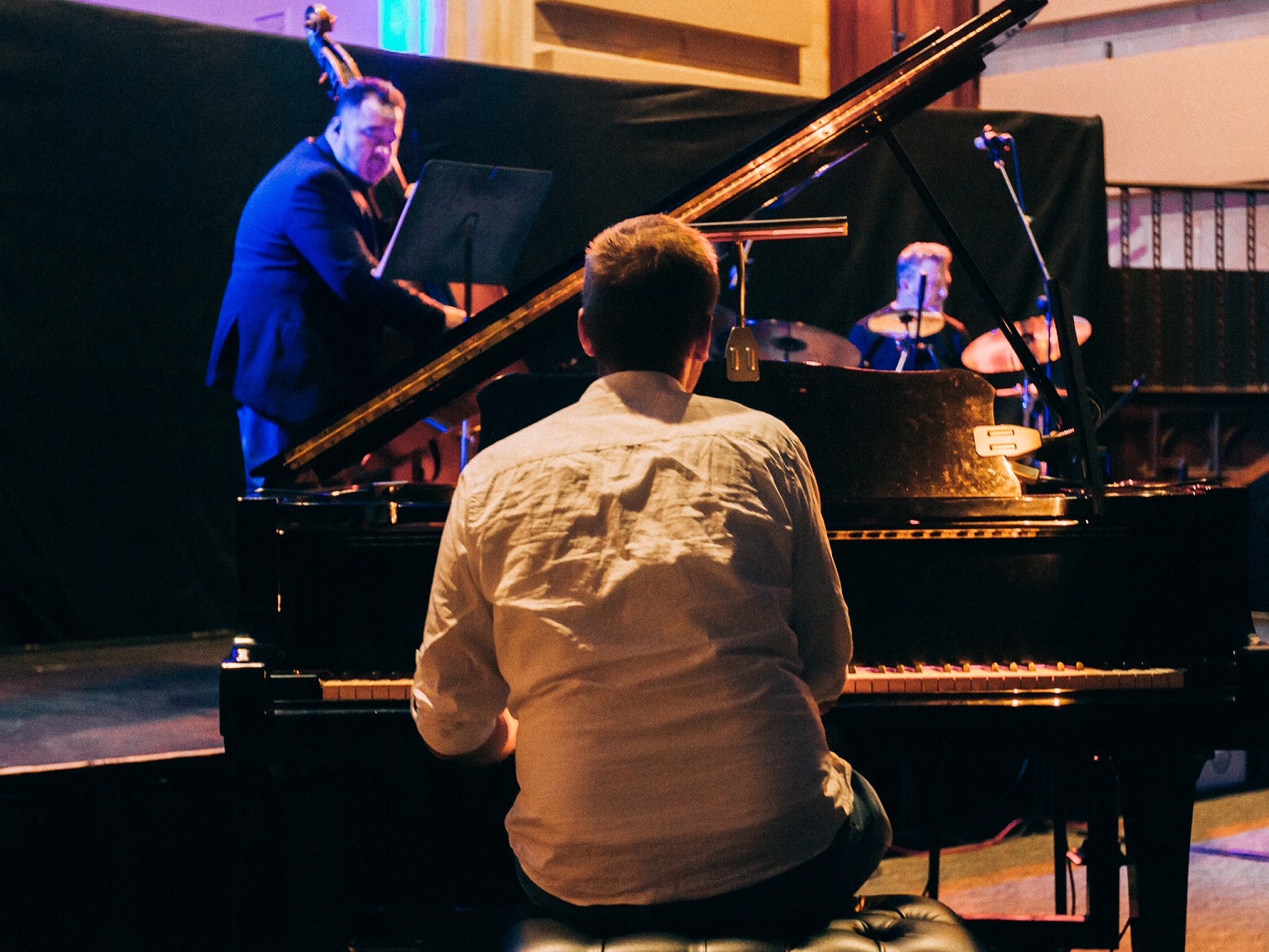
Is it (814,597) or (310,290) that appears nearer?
(814,597)

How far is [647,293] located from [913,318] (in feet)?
14.5

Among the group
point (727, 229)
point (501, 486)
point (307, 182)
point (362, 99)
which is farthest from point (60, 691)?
point (501, 486)

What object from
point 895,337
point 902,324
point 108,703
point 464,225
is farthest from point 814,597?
point 895,337

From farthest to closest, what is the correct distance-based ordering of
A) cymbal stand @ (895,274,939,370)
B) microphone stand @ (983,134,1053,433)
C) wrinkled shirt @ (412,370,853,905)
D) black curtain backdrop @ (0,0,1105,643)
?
cymbal stand @ (895,274,939,370), black curtain backdrop @ (0,0,1105,643), microphone stand @ (983,134,1053,433), wrinkled shirt @ (412,370,853,905)

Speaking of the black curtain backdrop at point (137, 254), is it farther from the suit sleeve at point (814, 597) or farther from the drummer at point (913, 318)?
the suit sleeve at point (814, 597)

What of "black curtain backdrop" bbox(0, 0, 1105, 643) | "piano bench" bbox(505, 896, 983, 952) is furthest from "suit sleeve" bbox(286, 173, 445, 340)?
"piano bench" bbox(505, 896, 983, 952)

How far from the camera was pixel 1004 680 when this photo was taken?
229 centimetres

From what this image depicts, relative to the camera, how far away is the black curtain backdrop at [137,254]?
14.7 ft

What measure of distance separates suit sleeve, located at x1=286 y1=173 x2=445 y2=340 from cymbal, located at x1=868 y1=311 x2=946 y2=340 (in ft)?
8.28

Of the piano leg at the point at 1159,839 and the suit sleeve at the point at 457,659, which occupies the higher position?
the suit sleeve at the point at 457,659

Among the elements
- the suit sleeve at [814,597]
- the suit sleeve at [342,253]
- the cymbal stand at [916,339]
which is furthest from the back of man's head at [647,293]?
the cymbal stand at [916,339]

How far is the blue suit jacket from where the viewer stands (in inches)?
157

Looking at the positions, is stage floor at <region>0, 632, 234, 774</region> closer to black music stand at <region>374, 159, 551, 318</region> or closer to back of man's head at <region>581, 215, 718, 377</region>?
black music stand at <region>374, 159, 551, 318</region>

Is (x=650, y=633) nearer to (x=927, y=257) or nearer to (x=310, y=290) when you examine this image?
(x=310, y=290)
